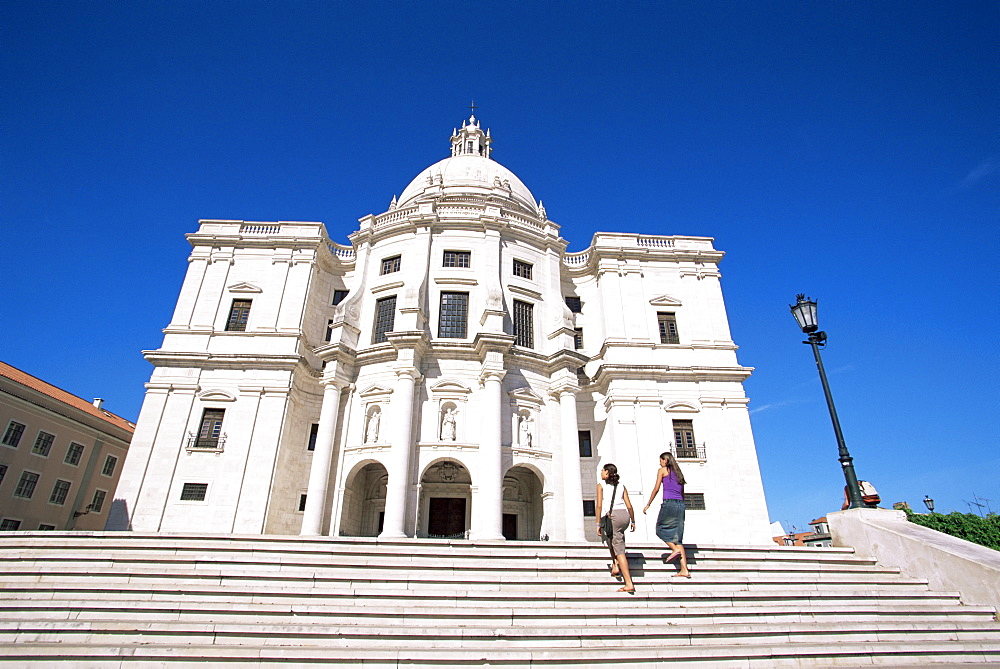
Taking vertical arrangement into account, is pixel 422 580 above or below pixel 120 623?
above

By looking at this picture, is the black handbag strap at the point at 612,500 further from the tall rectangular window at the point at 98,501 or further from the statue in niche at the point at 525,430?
the tall rectangular window at the point at 98,501

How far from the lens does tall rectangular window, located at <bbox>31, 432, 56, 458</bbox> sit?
95.7 ft

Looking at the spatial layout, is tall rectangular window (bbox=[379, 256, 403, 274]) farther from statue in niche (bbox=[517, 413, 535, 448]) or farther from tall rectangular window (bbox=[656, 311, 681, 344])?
Answer: tall rectangular window (bbox=[656, 311, 681, 344])

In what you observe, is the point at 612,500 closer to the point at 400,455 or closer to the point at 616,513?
the point at 616,513

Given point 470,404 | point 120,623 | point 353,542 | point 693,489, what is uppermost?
point 470,404

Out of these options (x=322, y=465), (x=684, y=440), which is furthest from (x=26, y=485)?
(x=684, y=440)

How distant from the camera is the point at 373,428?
22.8m

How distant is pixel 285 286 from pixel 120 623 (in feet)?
68.5

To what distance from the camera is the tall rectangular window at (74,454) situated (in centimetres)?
3138

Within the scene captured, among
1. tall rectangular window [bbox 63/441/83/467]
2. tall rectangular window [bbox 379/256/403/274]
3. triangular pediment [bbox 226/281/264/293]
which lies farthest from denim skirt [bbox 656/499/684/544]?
tall rectangular window [bbox 63/441/83/467]

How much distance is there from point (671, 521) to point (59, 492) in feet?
120

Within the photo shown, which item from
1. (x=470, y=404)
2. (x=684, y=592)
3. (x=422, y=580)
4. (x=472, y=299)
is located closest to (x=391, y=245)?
(x=472, y=299)

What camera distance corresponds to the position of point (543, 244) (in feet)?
94.2

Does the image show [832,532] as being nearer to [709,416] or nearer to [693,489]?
[693,489]
